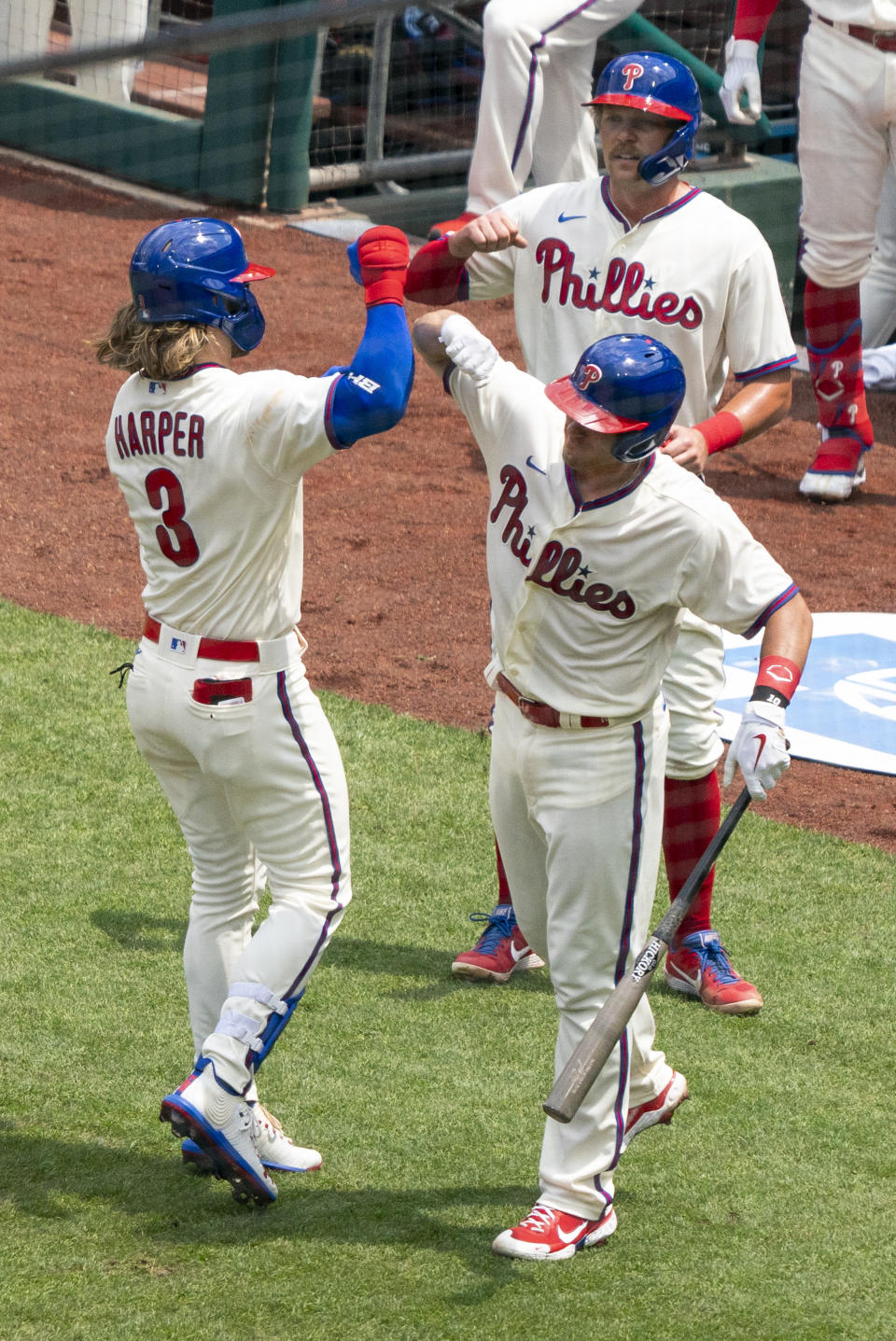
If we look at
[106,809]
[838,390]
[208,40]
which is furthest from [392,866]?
[838,390]

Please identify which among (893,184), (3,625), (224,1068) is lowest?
(3,625)

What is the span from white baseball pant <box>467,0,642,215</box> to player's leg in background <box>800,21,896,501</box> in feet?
2.74

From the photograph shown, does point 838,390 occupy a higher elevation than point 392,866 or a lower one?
higher

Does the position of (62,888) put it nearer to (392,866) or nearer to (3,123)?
(392,866)

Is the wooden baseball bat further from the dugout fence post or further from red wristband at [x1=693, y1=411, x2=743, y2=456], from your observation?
the dugout fence post

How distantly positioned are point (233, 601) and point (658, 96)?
1562 mm

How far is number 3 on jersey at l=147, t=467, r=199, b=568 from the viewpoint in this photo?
3.04 m

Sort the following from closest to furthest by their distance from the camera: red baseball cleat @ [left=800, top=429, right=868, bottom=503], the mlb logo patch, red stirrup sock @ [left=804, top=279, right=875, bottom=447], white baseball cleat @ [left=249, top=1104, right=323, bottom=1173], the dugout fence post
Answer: white baseball cleat @ [left=249, top=1104, right=323, bottom=1173]
the mlb logo patch
red stirrup sock @ [left=804, top=279, right=875, bottom=447]
red baseball cleat @ [left=800, top=429, right=868, bottom=503]
the dugout fence post

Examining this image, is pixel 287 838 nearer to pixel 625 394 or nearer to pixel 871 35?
pixel 625 394

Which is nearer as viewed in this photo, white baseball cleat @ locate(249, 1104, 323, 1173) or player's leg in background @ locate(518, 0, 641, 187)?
white baseball cleat @ locate(249, 1104, 323, 1173)

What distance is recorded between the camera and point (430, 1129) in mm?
3453

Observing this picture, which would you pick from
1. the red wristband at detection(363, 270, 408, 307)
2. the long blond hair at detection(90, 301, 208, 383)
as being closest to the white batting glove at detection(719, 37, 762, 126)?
the red wristband at detection(363, 270, 408, 307)

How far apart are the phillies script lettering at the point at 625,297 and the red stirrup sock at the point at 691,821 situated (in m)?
1.09

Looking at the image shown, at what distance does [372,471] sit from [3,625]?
212cm
